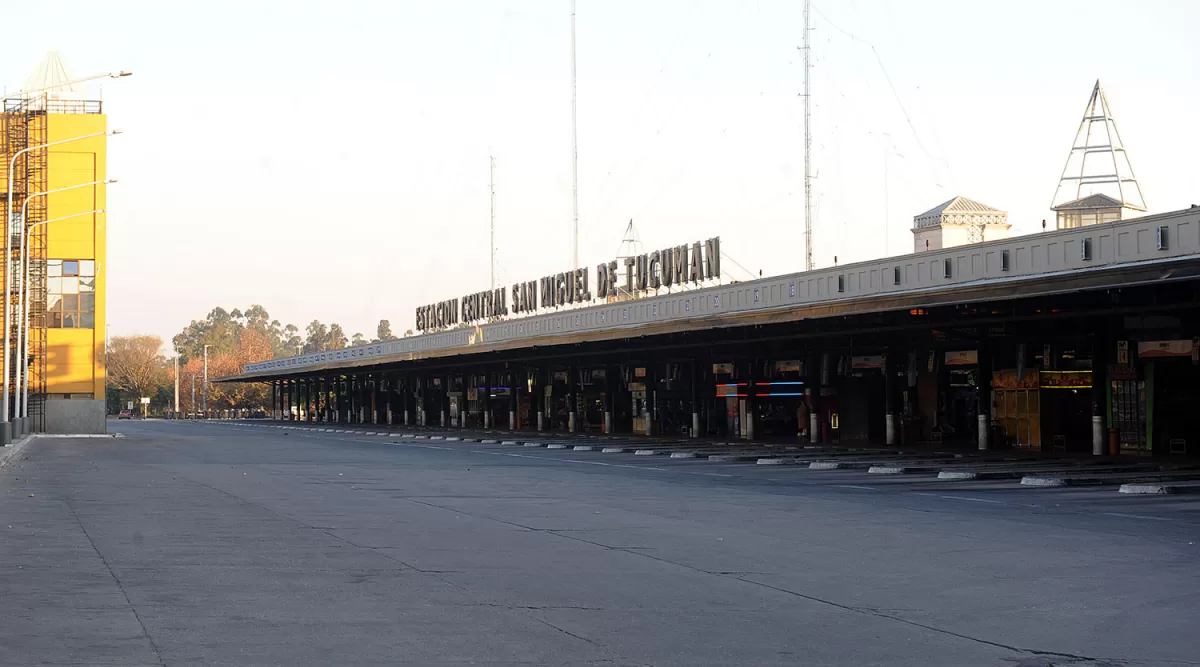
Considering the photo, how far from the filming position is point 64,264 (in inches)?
2975

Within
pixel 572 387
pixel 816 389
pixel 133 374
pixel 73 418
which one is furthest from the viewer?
pixel 133 374

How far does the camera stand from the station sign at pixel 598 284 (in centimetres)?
5619

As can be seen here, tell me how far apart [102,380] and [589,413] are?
2773cm

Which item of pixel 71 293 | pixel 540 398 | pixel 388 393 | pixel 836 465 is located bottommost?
pixel 836 465

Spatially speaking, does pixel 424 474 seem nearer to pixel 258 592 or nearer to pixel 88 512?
pixel 88 512

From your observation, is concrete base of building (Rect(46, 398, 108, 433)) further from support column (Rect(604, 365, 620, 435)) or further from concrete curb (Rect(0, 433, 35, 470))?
support column (Rect(604, 365, 620, 435))

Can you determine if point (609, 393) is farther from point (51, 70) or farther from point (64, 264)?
point (51, 70)

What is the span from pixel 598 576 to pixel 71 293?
69148 mm

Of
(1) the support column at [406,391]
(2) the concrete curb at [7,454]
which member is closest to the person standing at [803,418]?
(2) the concrete curb at [7,454]

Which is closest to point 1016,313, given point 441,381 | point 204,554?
point 204,554

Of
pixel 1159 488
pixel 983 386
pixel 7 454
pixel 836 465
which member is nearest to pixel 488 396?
pixel 7 454

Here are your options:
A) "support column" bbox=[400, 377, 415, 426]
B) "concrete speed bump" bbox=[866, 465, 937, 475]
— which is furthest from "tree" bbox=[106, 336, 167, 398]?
"concrete speed bump" bbox=[866, 465, 937, 475]

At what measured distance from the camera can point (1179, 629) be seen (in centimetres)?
1021

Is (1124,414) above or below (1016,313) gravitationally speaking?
below
